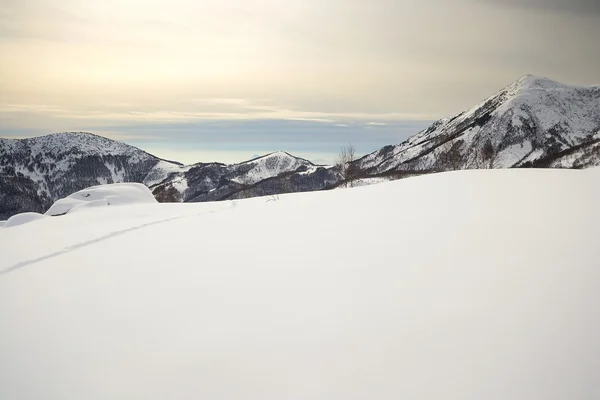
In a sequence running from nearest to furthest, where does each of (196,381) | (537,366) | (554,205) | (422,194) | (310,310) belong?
(537,366)
(196,381)
(310,310)
(554,205)
(422,194)

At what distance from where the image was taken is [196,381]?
2.46 m

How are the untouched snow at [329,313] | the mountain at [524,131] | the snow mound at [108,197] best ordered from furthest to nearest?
the mountain at [524,131], the snow mound at [108,197], the untouched snow at [329,313]

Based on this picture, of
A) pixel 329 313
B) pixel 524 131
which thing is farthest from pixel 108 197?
pixel 524 131

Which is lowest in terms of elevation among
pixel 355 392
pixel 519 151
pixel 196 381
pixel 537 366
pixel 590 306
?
pixel 196 381

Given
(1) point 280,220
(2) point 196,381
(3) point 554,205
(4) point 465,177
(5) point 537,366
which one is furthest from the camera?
(4) point 465,177

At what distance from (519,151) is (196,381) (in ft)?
600

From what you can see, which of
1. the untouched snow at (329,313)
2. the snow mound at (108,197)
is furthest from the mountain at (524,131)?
the untouched snow at (329,313)

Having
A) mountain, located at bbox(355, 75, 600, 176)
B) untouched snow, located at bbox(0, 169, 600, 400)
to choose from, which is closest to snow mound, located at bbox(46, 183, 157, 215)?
untouched snow, located at bbox(0, 169, 600, 400)

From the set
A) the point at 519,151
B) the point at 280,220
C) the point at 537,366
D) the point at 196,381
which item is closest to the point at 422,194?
the point at 280,220

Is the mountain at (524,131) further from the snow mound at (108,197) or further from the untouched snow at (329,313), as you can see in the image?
the untouched snow at (329,313)

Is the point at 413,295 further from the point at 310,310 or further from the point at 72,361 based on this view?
the point at 72,361

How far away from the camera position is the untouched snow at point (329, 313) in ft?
7.53

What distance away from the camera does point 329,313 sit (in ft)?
10.4

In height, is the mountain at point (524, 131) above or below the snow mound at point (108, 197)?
above
